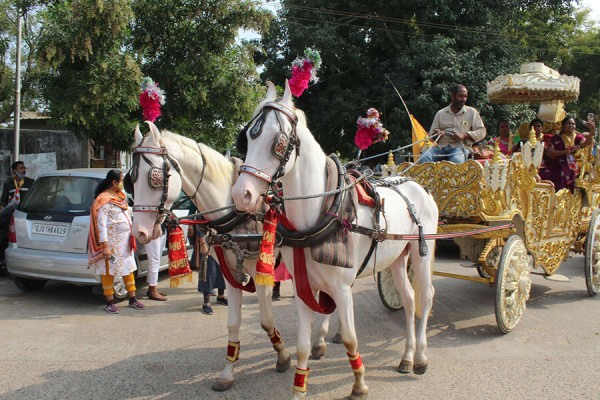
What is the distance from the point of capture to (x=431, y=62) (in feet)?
44.8

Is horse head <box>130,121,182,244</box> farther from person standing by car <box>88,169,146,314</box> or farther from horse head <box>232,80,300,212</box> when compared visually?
person standing by car <box>88,169,146,314</box>

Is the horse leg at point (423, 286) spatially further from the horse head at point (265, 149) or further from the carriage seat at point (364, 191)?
the horse head at point (265, 149)

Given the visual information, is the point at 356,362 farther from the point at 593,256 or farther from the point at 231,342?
the point at 593,256

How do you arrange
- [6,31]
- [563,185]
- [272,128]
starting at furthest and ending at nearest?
1. [6,31]
2. [563,185]
3. [272,128]

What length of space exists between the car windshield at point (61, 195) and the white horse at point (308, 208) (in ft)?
12.6

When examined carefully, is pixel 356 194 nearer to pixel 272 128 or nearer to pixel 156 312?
pixel 272 128

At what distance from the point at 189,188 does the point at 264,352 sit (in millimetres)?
1791

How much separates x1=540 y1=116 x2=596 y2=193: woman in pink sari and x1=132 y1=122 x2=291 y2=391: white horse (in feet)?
14.6

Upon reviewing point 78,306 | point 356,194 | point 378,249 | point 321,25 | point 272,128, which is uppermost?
Answer: point 321,25

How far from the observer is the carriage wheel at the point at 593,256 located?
6.05 metres

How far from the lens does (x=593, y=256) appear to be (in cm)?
623

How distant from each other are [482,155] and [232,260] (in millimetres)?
3668

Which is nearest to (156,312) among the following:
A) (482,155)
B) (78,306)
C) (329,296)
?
(78,306)

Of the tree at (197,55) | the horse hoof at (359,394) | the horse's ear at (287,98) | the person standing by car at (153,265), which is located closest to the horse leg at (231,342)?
the horse hoof at (359,394)
